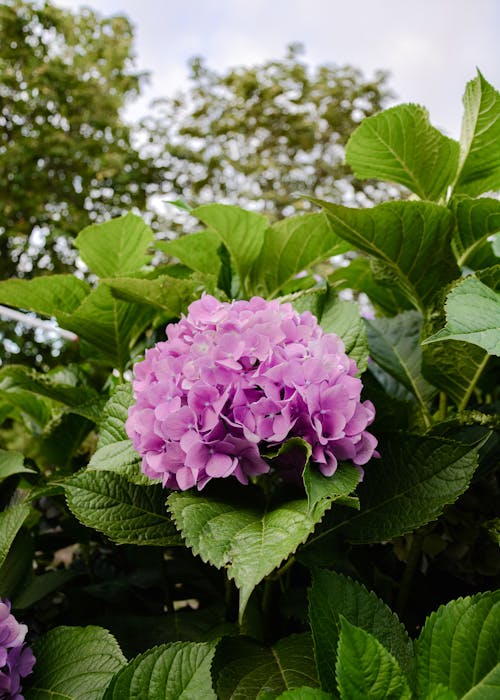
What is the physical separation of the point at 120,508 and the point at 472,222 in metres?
0.52

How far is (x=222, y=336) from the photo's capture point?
619 millimetres

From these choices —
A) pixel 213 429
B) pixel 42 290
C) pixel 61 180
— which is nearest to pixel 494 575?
pixel 213 429

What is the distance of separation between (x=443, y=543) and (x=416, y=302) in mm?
293

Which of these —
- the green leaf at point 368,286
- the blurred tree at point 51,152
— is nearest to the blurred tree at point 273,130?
the blurred tree at point 51,152

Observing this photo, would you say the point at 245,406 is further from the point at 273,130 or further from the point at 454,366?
the point at 273,130

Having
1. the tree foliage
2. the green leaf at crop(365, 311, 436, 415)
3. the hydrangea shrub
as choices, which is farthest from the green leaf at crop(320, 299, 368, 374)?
the tree foliage

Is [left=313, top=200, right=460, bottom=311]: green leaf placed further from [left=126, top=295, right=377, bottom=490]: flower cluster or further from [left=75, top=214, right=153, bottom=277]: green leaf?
[left=75, top=214, right=153, bottom=277]: green leaf

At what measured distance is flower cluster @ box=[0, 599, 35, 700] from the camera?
0.60 m

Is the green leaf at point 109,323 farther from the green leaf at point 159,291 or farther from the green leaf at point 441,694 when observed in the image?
the green leaf at point 441,694

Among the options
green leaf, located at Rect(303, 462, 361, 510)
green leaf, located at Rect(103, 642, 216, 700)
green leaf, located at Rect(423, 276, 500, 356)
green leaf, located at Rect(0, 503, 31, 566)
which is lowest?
green leaf, located at Rect(103, 642, 216, 700)

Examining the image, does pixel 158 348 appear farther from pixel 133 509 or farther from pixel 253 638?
pixel 253 638

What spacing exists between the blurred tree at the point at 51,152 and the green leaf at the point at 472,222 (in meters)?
5.66

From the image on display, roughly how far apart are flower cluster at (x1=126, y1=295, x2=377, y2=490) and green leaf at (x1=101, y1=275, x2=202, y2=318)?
0.50ft

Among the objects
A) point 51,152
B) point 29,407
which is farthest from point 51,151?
point 29,407
